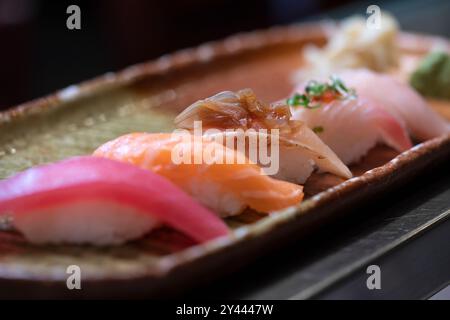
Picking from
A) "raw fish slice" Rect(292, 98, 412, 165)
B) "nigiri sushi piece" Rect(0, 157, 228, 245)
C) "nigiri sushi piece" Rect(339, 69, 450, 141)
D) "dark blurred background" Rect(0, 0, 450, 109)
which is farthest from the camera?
"dark blurred background" Rect(0, 0, 450, 109)

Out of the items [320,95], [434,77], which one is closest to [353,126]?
[320,95]

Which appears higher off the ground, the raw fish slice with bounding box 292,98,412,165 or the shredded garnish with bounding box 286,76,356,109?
the shredded garnish with bounding box 286,76,356,109

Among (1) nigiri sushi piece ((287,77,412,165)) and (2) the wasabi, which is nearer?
A: (1) nigiri sushi piece ((287,77,412,165))

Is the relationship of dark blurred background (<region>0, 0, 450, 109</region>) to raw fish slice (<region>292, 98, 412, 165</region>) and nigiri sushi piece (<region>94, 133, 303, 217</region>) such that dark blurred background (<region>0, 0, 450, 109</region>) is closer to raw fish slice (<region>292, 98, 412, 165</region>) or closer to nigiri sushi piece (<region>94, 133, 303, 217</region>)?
raw fish slice (<region>292, 98, 412, 165</region>)

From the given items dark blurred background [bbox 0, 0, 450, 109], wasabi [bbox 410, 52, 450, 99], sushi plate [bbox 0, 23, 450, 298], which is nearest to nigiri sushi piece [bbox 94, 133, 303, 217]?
sushi plate [bbox 0, 23, 450, 298]

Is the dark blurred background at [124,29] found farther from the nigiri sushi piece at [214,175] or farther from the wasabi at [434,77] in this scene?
the nigiri sushi piece at [214,175]

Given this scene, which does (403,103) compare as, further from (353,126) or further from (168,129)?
(168,129)

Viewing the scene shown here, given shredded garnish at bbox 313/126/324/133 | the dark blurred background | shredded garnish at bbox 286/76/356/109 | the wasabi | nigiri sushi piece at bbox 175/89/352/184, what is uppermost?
the dark blurred background
